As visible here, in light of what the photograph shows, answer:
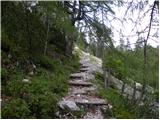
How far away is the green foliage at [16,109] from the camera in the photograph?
5.29m

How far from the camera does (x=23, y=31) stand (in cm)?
754

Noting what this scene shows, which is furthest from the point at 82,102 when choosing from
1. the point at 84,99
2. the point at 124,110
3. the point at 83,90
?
the point at 83,90

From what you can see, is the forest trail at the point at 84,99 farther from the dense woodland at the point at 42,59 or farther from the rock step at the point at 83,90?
the dense woodland at the point at 42,59

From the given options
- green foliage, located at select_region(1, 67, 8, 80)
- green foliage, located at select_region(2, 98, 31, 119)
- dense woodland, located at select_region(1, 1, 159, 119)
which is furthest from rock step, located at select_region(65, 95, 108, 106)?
green foliage, located at select_region(2, 98, 31, 119)

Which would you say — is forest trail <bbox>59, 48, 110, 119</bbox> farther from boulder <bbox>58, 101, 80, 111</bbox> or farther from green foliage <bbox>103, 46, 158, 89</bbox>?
green foliage <bbox>103, 46, 158, 89</bbox>

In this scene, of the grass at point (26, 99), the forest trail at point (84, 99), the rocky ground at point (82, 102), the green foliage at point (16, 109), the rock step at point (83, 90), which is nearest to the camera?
the green foliage at point (16, 109)

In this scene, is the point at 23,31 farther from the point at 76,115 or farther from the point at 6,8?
the point at 76,115

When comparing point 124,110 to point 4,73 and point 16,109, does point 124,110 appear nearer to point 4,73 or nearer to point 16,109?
point 4,73

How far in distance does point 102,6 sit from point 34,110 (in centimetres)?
412

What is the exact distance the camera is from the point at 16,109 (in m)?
5.46

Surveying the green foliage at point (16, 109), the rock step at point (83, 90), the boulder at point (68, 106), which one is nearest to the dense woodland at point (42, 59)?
the green foliage at point (16, 109)

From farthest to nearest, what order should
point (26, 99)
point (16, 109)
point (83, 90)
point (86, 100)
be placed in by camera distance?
point (83, 90)
point (86, 100)
point (26, 99)
point (16, 109)

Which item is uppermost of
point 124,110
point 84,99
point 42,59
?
point 42,59

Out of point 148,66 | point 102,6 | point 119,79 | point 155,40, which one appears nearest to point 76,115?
point 148,66
